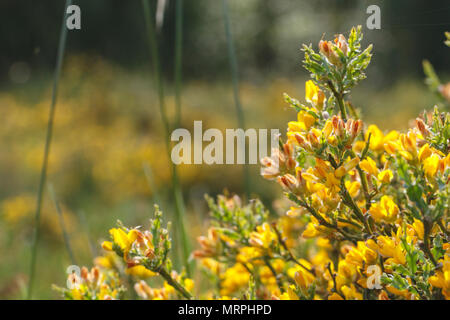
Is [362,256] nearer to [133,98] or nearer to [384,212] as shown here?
[384,212]

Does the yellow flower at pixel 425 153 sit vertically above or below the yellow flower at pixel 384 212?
above

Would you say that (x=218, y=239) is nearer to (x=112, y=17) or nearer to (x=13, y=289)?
(x=13, y=289)

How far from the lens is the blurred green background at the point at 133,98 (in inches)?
90.1

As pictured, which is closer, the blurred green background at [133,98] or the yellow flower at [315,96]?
the yellow flower at [315,96]

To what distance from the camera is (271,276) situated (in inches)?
29.8

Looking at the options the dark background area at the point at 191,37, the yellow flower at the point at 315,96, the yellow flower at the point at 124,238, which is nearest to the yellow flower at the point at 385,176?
the yellow flower at the point at 315,96

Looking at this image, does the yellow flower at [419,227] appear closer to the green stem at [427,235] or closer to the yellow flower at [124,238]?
the green stem at [427,235]

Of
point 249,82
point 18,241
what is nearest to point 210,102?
point 249,82

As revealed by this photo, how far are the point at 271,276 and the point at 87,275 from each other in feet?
0.94

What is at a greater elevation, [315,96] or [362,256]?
[315,96]

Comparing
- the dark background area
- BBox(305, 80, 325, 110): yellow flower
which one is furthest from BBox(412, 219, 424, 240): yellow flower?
the dark background area

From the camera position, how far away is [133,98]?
5668 mm

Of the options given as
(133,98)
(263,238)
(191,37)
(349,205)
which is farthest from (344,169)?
(191,37)
